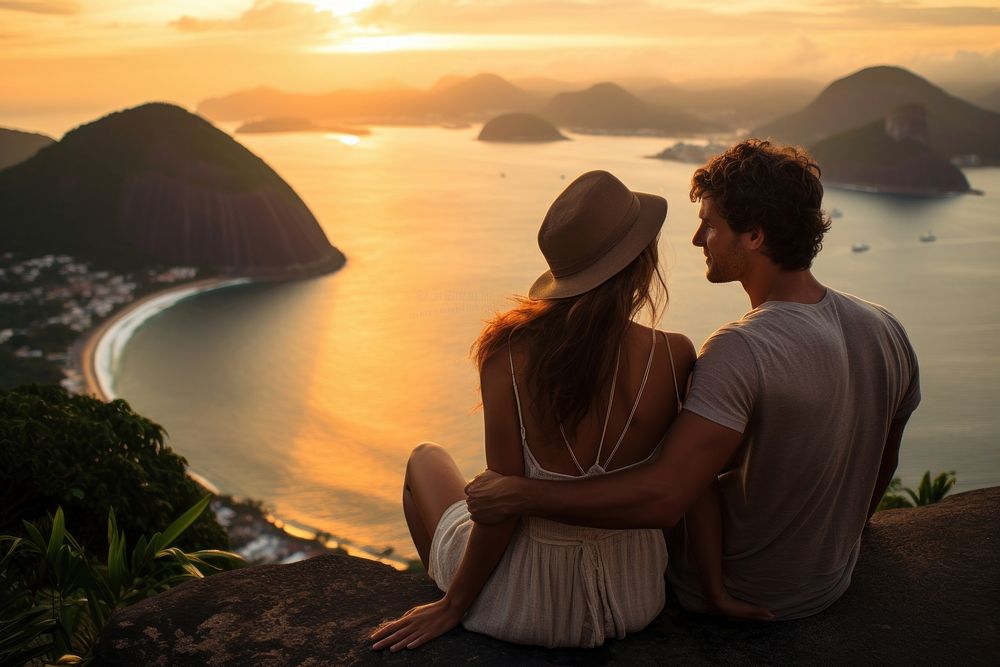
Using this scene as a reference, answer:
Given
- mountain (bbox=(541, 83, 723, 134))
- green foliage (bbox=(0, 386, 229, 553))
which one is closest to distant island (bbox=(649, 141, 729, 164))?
mountain (bbox=(541, 83, 723, 134))

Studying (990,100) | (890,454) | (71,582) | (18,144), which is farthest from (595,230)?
(990,100)

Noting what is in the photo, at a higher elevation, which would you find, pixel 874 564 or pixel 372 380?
pixel 874 564

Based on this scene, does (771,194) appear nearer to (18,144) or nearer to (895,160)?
(895,160)

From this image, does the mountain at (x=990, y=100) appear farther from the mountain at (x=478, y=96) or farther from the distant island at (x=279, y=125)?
the distant island at (x=279, y=125)

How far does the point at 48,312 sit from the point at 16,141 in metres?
49.6

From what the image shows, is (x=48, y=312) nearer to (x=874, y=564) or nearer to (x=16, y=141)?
(x=16, y=141)

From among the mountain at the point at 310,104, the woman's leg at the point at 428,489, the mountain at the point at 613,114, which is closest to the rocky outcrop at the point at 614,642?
the woman's leg at the point at 428,489

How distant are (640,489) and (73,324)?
62228 mm

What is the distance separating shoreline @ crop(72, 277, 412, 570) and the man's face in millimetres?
26322

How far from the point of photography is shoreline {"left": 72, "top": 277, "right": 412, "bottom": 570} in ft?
107

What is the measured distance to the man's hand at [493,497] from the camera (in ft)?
6.75

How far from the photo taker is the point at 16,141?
98750 mm

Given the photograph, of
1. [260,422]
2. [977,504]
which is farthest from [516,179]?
[977,504]

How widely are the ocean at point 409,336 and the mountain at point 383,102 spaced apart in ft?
103
